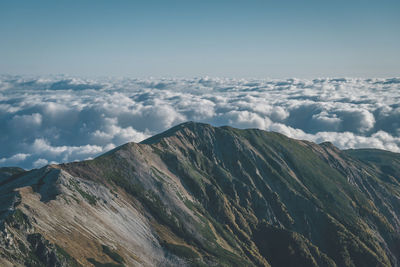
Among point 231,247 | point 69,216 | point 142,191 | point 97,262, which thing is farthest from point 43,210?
point 231,247

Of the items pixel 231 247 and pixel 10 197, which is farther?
pixel 231 247

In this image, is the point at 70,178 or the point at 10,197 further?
the point at 70,178

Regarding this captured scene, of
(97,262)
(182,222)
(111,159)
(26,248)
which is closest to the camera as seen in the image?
(26,248)

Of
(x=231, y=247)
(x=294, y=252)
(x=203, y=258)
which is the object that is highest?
(x=203, y=258)

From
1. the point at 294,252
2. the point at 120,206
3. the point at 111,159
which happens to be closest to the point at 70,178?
the point at 120,206

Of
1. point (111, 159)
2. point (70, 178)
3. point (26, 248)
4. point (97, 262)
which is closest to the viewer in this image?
point (26, 248)

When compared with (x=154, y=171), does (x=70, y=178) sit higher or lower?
higher

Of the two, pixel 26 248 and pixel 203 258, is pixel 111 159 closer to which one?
pixel 203 258

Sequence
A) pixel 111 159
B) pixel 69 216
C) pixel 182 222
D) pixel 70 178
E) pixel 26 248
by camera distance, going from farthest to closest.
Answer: pixel 111 159
pixel 182 222
pixel 70 178
pixel 69 216
pixel 26 248

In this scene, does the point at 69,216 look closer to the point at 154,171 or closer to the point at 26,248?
the point at 26,248
